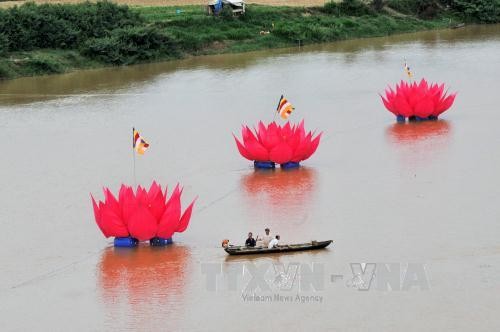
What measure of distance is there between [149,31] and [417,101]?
15.6 metres

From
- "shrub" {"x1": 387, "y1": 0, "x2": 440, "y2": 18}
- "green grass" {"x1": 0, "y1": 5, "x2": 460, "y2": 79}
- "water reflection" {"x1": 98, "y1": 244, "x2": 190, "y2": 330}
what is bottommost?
"water reflection" {"x1": 98, "y1": 244, "x2": 190, "y2": 330}

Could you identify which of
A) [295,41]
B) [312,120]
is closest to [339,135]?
[312,120]

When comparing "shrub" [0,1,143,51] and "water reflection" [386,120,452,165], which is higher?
"shrub" [0,1,143,51]

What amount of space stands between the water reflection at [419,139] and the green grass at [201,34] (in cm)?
1520

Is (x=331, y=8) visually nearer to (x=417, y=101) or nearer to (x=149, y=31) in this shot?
(x=149, y=31)

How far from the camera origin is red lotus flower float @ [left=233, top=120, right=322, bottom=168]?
73.5 ft

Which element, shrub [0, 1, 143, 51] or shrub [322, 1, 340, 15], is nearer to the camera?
shrub [0, 1, 143, 51]

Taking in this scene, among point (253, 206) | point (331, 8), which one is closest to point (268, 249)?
point (253, 206)

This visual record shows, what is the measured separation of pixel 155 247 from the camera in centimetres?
1762

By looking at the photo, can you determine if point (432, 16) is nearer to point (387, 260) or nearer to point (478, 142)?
point (478, 142)

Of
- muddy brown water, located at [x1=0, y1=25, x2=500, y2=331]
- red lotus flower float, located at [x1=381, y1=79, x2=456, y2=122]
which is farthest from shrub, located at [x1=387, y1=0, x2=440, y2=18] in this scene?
red lotus flower float, located at [x1=381, y1=79, x2=456, y2=122]

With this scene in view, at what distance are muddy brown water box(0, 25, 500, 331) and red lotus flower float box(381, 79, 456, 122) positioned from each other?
360 mm

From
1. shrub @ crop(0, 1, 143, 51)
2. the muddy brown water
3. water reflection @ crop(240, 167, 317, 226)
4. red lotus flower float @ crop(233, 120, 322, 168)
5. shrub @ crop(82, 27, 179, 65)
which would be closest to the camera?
the muddy brown water

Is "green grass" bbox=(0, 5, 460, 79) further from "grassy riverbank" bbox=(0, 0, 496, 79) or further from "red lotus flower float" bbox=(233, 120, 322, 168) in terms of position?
"red lotus flower float" bbox=(233, 120, 322, 168)
